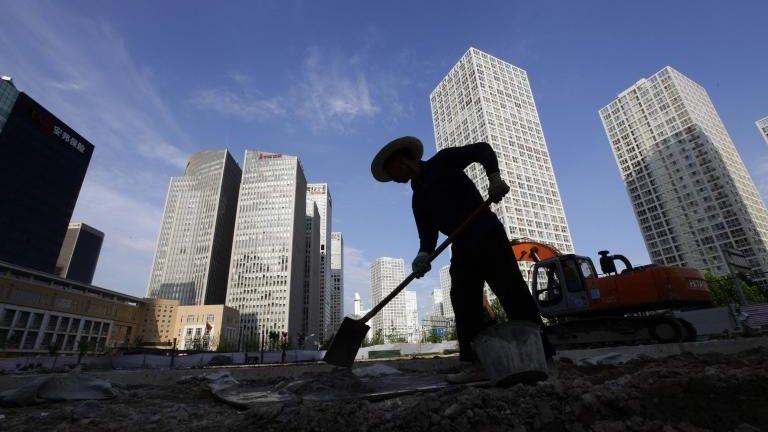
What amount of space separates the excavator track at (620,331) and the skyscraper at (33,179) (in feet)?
345

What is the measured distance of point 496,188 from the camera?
129 inches

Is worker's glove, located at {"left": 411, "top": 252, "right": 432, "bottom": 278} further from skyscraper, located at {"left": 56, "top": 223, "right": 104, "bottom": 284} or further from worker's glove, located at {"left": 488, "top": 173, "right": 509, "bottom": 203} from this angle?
skyscraper, located at {"left": 56, "top": 223, "right": 104, "bottom": 284}

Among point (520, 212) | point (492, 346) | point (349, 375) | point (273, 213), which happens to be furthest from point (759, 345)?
point (273, 213)

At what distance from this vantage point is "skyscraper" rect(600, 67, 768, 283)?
85188mm

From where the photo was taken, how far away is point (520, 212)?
89375mm

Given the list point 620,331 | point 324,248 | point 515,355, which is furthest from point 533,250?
point 324,248

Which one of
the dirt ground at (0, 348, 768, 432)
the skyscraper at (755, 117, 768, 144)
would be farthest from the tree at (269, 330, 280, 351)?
the skyscraper at (755, 117, 768, 144)

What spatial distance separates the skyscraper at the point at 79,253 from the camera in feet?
500

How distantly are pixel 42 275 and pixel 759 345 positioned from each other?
9252 centimetres

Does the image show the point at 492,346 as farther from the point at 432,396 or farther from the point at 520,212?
the point at 520,212

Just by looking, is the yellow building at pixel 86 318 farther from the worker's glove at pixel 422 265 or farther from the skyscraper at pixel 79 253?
the skyscraper at pixel 79 253

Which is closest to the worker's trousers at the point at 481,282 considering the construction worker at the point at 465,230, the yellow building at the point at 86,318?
the construction worker at the point at 465,230

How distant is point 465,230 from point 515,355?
48.2 inches

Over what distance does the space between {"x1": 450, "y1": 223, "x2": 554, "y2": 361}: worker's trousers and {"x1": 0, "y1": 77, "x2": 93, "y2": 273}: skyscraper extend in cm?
10611
